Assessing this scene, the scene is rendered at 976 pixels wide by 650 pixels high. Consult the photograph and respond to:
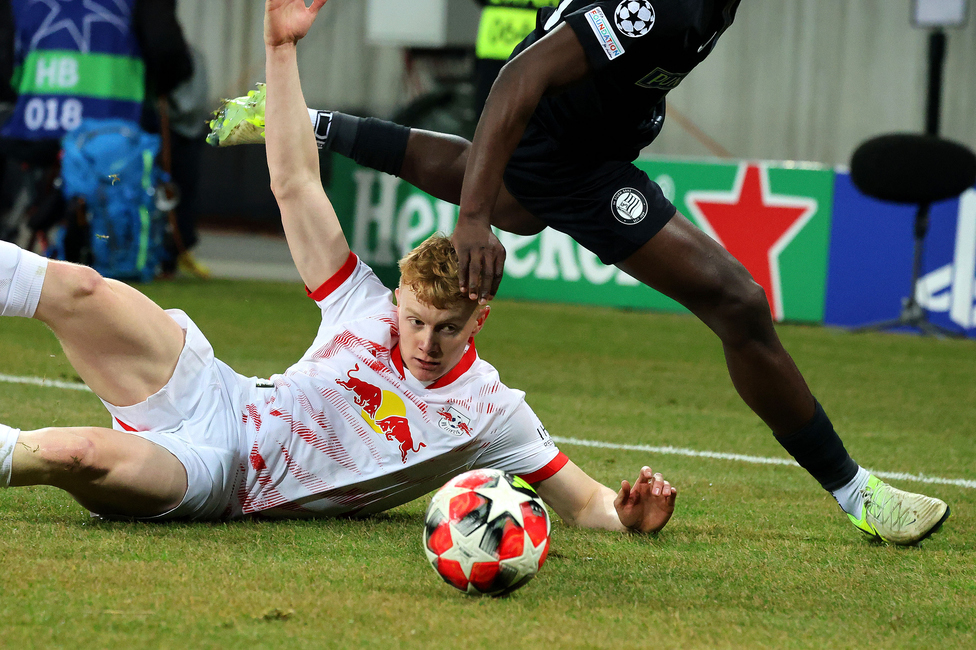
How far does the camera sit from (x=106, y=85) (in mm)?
9641

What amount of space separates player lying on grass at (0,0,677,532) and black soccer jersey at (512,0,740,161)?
0.56 m

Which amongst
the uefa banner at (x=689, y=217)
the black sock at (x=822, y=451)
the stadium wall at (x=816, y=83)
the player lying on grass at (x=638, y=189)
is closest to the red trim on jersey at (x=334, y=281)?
the player lying on grass at (x=638, y=189)

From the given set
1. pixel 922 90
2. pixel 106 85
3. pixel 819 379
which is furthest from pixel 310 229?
pixel 922 90

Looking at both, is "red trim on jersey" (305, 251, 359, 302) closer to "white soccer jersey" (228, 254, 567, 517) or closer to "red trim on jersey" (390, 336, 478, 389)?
"white soccer jersey" (228, 254, 567, 517)

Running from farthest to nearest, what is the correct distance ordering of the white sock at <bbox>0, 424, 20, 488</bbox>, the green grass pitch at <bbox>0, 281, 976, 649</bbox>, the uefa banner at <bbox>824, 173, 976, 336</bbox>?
1. the uefa banner at <bbox>824, 173, 976, 336</bbox>
2. the white sock at <bbox>0, 424, 20, 488</bbox>
3. the green grass pitch at <bbox>0, 281, 976, 649</bbox>

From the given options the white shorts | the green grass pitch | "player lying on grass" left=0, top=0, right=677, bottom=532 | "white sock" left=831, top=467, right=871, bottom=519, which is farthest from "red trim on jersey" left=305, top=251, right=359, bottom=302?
"white sock" left=831, top=467, right=871, bottom=519

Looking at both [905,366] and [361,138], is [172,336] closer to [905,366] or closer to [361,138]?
[361,138]

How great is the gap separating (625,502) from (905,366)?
478cm

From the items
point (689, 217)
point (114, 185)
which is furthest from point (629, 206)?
point (114, 185)

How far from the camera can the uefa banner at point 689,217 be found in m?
9.14

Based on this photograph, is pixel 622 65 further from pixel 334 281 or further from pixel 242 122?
pixel 242 122

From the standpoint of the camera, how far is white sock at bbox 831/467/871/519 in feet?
11.1

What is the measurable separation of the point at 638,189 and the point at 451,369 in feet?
2.33

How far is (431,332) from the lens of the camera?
303 cm
